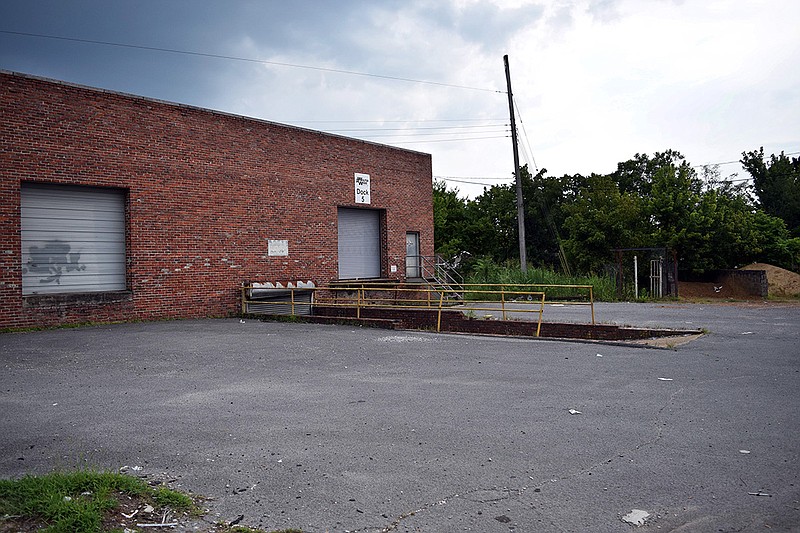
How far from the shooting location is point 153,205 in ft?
60.3

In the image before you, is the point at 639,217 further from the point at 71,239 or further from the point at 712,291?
the point at 71,239

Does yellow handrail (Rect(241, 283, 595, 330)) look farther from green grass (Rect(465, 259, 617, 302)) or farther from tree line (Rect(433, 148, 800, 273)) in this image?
tree line (Rect(433, 148, 800, 273))

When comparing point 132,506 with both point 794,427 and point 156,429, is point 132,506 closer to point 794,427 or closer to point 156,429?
point 156,429

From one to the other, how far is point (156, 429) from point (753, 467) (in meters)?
5.42

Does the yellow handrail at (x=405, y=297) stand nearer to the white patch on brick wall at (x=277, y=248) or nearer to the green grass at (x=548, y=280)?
the green grass at (x=548, y=280)

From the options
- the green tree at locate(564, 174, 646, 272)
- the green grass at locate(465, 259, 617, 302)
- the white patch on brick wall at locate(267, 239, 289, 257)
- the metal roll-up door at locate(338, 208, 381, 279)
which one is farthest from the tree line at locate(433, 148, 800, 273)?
the white patch on brick wall at locate(267, 239, 289, 257)

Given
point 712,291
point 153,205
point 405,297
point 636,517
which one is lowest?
point 636,517

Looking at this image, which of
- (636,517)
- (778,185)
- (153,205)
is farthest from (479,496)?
(778,185)

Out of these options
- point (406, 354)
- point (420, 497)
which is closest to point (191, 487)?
point (420, 497)

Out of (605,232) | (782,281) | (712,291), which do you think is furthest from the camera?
(605,232)

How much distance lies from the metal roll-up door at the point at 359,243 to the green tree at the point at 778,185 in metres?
28.7

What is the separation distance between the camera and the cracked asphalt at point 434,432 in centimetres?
434

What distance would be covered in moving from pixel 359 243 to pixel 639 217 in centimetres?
1616

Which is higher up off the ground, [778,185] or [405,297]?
[778,185]
